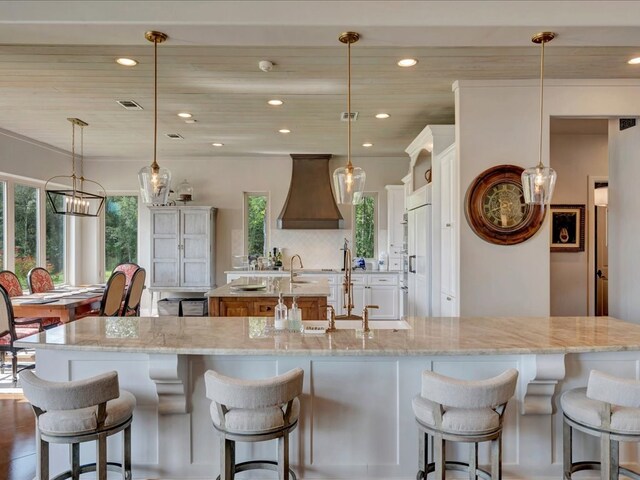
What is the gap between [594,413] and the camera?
200cm

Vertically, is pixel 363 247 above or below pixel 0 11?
below

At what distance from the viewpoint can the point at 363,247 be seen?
24.6 ft

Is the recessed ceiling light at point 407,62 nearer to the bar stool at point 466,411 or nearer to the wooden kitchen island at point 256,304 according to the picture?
the wooden kitchen island at point 256,304

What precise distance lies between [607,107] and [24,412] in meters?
5.51

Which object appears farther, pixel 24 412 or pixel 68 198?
pixel 68 198

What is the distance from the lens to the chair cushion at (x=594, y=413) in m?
1.92

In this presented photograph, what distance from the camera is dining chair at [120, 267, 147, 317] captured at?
5199 millimetres

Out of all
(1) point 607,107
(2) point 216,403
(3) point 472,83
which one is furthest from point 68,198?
(1) point 607,107

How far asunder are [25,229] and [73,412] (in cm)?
527

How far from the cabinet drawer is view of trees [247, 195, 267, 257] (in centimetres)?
204

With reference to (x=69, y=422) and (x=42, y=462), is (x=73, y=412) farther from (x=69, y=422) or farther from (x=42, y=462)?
(x=42, y=462)

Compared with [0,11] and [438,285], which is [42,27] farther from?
[438,285]

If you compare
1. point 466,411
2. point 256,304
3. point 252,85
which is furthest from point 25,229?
point 466,411

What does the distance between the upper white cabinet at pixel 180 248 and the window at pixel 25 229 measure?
1.62 meters
